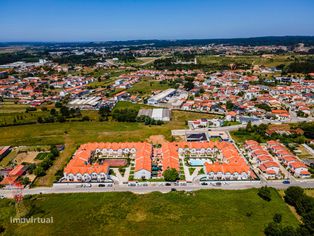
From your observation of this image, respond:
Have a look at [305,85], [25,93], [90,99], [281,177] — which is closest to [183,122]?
[281,177]

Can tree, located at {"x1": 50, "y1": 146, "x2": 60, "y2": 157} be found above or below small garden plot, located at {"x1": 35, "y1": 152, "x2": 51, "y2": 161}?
above

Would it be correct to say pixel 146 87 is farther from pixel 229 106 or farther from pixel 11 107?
pixel 11 107

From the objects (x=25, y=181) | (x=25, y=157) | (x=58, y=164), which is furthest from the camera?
(x=25, y=157)

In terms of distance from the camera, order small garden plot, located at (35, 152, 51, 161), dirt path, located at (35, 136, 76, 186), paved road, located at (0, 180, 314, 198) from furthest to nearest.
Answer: small garden plot, located at (35, 152, 51, 161) < dirt path, located at (35, 136, 76, 186) < paved road, located at (0, 180, 314, 198)

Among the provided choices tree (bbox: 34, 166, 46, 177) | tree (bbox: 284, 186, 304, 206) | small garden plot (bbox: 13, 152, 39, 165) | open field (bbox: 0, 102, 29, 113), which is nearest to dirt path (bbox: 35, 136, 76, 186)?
tree (bbox: 34, 166, 46, 177)

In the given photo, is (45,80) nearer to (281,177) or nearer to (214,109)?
(214,109)

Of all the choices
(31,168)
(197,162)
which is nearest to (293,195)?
(197,162)

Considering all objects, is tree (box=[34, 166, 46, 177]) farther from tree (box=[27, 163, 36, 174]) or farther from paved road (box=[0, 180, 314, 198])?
paved road (box=[0, 180, 314, 198])
